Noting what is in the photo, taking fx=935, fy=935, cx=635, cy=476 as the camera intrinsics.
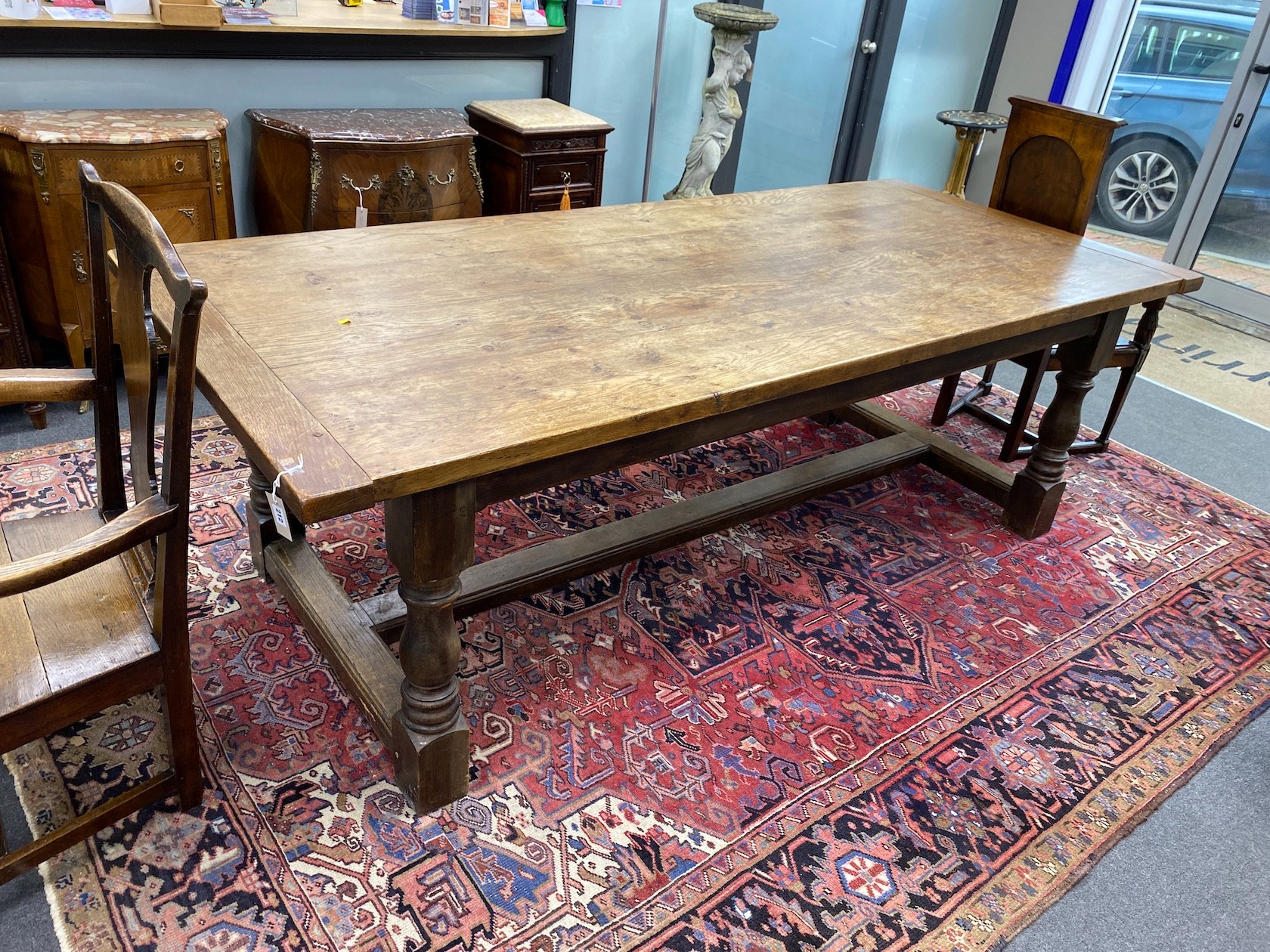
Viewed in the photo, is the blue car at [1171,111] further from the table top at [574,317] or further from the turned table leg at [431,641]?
the turned table leg at [431,641]

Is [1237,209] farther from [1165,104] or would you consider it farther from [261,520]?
[261,520]

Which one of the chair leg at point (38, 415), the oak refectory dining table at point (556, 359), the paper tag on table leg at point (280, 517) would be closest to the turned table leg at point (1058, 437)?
the oak refectory dining table at point (556, 359)

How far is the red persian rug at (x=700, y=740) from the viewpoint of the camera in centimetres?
163

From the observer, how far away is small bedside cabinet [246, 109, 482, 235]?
3.23 m

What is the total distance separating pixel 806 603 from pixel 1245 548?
5.03ft

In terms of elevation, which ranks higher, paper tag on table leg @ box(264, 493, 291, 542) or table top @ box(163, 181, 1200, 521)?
table top @ box(163, 181, 1200, 521)

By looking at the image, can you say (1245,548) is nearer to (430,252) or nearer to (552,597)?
(552,597)

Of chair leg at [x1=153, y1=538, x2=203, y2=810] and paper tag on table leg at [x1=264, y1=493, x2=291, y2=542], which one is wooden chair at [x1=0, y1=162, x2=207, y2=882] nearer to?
chair leg at [x1=153, y1=538, x2=203, y2=810]

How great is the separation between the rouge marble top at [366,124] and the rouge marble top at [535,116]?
15 cm

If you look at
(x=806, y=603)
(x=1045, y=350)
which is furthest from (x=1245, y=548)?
(x=806, y=603)

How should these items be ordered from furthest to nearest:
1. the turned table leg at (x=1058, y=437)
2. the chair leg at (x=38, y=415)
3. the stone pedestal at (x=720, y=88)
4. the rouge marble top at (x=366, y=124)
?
the stone pedestal at (x=720, y=88) < the rouge marble top at (x=366, y=124) < the chair leg at (x=38, y=415) < the turned table leg at (x=1058, y=437)

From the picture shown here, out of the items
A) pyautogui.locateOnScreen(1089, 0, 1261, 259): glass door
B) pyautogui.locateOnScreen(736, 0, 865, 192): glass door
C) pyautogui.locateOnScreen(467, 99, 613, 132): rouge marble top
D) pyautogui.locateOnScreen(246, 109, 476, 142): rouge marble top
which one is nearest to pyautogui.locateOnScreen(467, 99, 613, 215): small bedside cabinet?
pyautogui.locateOnScreen(467, 99, 613, 132): rouge marble top

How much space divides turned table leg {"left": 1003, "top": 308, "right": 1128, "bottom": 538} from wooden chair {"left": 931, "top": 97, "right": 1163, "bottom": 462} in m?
0.17

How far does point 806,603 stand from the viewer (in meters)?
2.46
